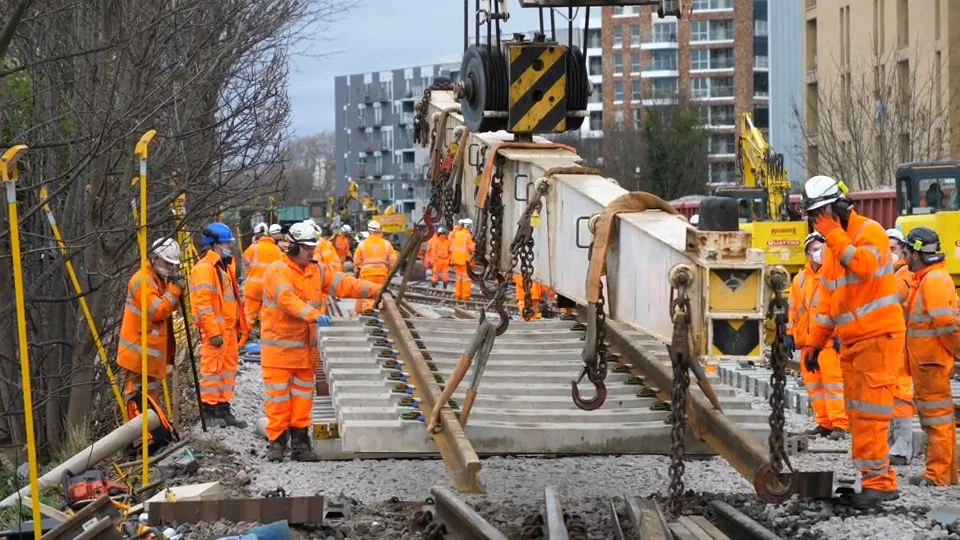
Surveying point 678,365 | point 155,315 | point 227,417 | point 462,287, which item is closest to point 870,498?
point 678,365

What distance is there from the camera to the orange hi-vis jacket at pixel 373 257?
25188 mm

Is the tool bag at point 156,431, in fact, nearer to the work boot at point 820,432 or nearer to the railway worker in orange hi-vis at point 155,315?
the railway worker in orange hi-vis at point 155,315

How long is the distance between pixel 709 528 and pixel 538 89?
9.77ft

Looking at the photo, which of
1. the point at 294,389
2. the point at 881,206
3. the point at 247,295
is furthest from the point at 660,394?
the point at 881,206

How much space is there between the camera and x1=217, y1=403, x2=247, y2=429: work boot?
13.7 metres

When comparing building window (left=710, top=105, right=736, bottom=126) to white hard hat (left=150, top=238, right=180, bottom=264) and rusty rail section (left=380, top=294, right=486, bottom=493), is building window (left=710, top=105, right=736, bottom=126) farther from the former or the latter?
rusty rail section (left=380, top=294, right=486, bottom=493)

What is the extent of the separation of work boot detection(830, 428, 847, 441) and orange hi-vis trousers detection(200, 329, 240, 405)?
18.3ft

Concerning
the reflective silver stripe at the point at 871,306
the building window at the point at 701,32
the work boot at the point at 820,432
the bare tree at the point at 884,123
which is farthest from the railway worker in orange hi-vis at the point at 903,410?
the building window at the point at 701,32

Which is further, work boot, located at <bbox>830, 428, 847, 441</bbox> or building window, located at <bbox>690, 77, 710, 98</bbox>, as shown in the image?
building window, located at <bbox>690, 77, 710, 98</bbox>

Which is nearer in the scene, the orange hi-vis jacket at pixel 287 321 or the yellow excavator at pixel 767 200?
the orange hi-vis jacket at pixel 287 321

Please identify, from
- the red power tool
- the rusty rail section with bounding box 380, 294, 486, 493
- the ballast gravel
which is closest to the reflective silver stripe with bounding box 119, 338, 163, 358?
the ballast gravel

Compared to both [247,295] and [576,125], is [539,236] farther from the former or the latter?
[247,295]

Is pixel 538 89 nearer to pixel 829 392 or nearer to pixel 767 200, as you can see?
pixel 829 392

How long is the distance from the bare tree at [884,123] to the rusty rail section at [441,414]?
27425 millimetres
